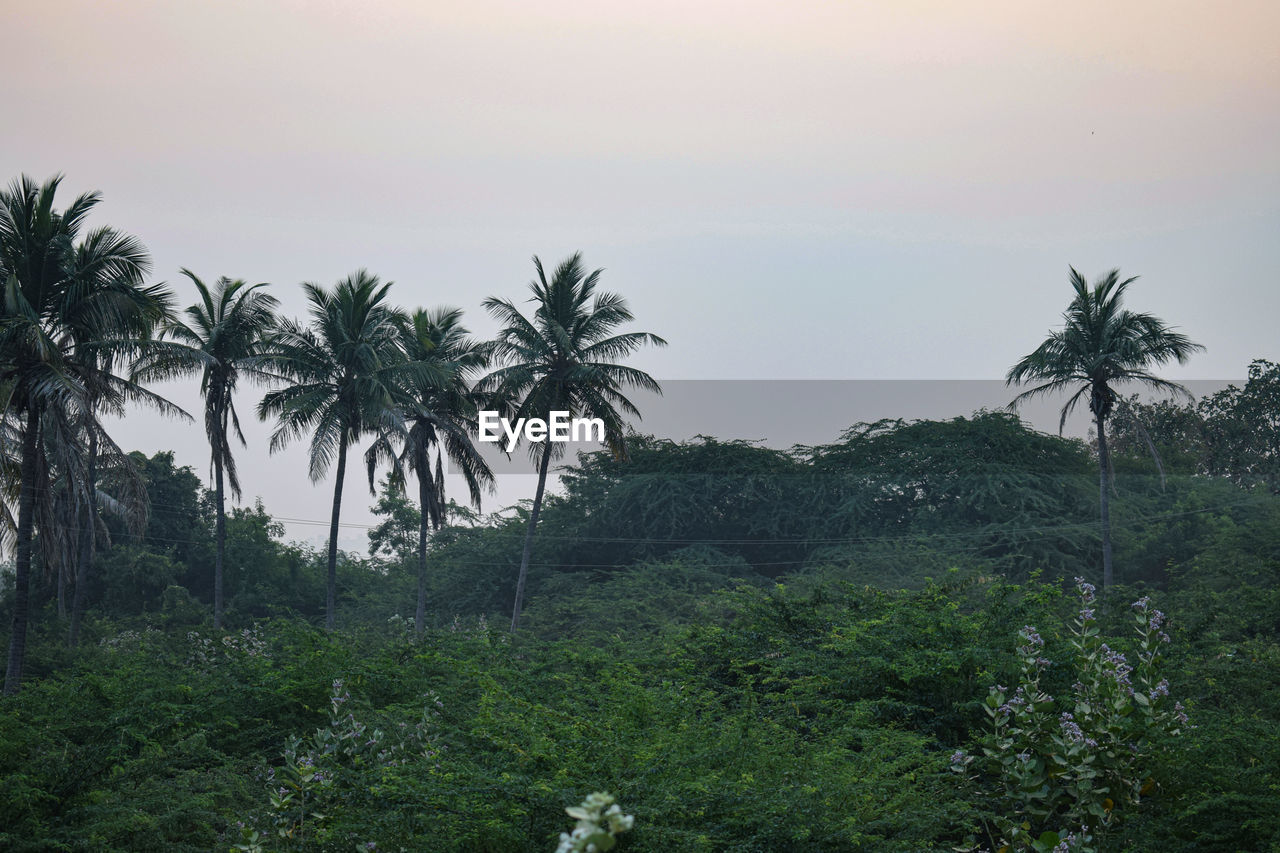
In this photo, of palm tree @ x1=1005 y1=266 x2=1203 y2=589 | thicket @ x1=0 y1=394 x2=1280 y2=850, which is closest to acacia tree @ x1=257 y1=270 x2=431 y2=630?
thicket @ x1=0 y1=394 x2=1280 y2=850

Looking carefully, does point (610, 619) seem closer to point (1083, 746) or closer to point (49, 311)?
point (49, 311)

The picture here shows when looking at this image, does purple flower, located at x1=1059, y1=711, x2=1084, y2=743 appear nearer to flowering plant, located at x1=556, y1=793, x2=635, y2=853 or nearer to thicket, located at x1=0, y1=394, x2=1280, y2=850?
thicket, located at x1=0, y1=394, x2=1280, y2=850


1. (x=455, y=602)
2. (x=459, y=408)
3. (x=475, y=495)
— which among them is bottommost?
(x=455, y=602)

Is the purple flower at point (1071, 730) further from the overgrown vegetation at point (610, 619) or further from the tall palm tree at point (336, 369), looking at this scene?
the tall palm tree at point (336, 369)

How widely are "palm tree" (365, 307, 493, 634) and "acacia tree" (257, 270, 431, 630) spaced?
72.9 inches

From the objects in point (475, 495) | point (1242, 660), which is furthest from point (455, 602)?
point (1242, 660)

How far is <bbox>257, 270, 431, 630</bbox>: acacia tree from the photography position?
26.9 metres

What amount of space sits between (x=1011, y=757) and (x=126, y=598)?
38.0 meters

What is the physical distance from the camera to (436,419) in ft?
99.7

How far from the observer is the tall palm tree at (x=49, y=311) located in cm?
1780

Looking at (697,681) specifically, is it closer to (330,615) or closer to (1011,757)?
(1011,757)

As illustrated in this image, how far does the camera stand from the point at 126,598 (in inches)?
1505

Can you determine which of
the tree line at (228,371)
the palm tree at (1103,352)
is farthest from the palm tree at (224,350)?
the palm tree at (1103,352)

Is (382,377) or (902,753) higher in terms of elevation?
(382,377)
